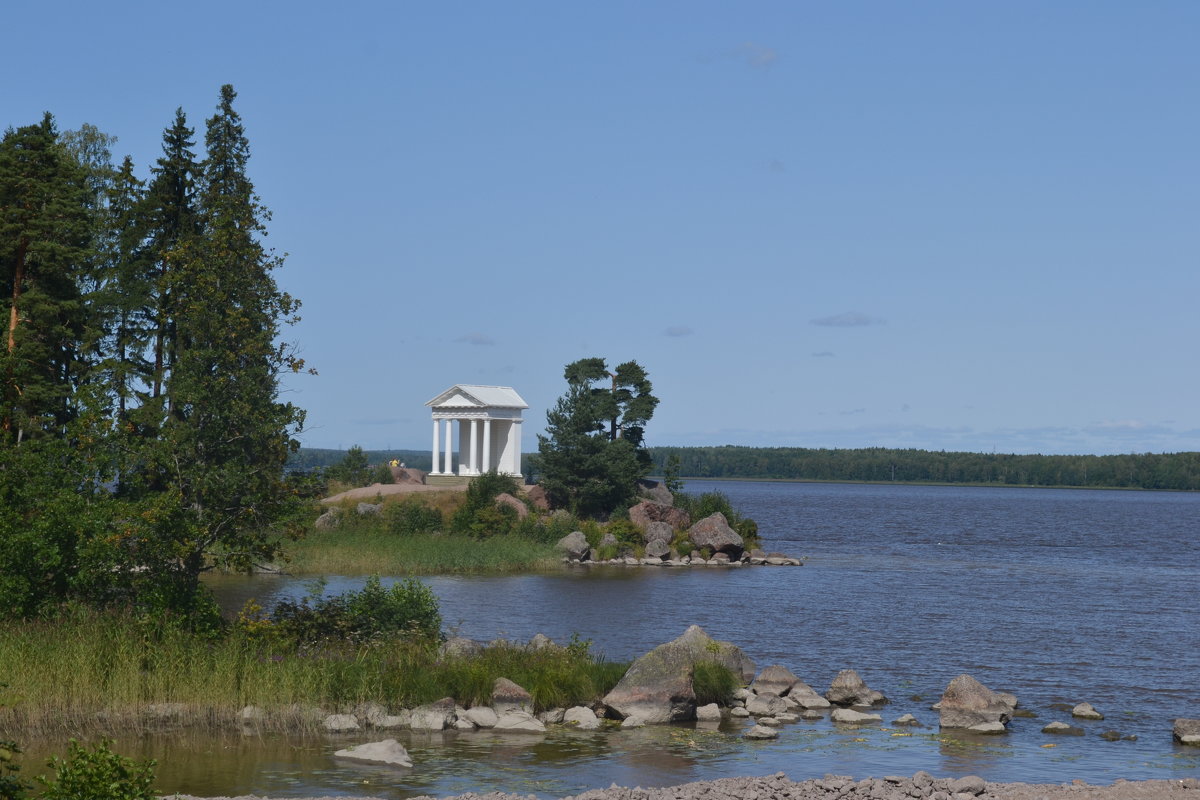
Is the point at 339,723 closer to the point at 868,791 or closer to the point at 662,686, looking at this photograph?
the point at 662,686

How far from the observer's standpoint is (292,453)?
93.2ft

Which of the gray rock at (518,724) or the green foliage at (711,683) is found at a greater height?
the green foliage at (711,683)

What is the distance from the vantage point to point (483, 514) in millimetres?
68688

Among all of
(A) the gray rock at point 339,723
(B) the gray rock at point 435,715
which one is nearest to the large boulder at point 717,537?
(B) the gray rock at point 435,715

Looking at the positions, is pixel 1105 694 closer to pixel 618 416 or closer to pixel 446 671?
pixel 446 671

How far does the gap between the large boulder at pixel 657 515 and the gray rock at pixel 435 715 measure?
1864 inches

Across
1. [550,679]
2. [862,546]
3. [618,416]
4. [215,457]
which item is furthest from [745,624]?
[862,546]

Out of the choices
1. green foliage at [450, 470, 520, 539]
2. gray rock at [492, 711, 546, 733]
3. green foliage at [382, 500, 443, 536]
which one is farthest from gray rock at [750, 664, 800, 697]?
green foliage at [450, 470, 520, 539]

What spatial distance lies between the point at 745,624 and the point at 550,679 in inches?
724

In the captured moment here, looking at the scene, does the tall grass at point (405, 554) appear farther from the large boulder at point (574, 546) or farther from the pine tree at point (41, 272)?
the pine tree at point (41, 272)

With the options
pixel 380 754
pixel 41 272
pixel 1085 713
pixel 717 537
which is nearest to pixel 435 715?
pixel 380 754

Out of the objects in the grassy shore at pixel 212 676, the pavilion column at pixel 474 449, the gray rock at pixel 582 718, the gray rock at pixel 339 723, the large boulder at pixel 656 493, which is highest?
the pavilion column at pixel 474 449

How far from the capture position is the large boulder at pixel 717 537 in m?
69.9

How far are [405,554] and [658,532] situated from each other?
1715 centimetres
